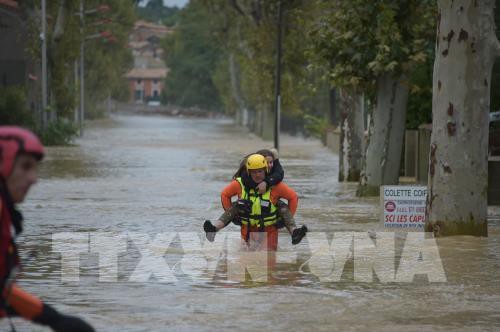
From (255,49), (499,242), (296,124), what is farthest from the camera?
(296,124)

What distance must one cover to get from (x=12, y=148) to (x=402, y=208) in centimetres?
1329

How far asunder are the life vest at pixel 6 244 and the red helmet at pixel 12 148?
0.43ft

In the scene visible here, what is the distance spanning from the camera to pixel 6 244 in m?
6.00

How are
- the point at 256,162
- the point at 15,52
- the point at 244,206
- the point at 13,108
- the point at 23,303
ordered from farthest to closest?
1. the point at 15,52
2. the point at 13,108
3. the point at 244,206
4. the point at 256,162
5. the point at 23,303

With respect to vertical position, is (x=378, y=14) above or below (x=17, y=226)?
above

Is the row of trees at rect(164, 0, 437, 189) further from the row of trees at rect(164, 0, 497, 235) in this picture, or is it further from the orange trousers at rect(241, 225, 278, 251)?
the orange trousers at rect(241, 225, 278, 251)

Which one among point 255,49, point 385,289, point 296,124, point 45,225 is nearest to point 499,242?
point 385,289

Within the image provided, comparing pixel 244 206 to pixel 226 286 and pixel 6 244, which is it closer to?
pixel 226 286

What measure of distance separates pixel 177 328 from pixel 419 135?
21.7 metres

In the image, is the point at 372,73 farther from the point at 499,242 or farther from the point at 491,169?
the point at 499,242

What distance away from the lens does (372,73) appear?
1018 inches

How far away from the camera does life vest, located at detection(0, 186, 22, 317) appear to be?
235 inches

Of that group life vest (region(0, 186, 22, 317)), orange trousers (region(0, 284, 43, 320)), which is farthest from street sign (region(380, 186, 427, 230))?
life vest (region(0, 186, 22, 317))

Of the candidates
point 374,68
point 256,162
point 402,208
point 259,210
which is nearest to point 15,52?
point 374,68
